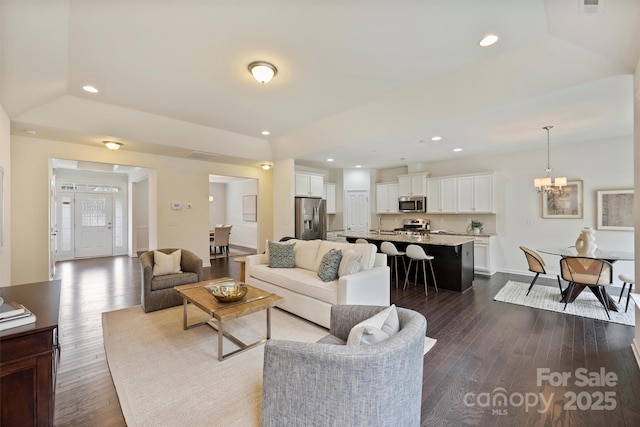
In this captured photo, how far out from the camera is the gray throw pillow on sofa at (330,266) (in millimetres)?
3361

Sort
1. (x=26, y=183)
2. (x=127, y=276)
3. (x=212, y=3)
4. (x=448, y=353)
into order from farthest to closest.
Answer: (x=127, y=276)
(x=26, y=183)
(x=448, y=353)
(x=212, y=3)

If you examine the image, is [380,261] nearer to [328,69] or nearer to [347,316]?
[347,316]

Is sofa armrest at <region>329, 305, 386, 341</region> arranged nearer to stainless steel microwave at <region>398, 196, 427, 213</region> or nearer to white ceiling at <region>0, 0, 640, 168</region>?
white ceiling at <region>0, 0, 640, 168</region>

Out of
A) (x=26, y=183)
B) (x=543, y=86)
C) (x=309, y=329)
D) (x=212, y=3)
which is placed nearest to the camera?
(x=212, y=3)

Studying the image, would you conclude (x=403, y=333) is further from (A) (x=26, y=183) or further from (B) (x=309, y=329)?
(A) (x=26, y=183)

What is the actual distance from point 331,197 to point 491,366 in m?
6.29

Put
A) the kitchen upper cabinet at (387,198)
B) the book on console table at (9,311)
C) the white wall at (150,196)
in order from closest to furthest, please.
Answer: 1. the book on console table at (9,311)
2. the white wall at (150,196)
3. the kitchen upper cabinet at (387,198)

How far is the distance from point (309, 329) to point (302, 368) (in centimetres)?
189

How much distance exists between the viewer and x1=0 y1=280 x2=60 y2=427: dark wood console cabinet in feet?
4.25

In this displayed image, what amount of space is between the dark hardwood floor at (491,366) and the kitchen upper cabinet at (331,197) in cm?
452

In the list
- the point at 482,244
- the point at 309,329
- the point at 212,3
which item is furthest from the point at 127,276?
the point at 482,244

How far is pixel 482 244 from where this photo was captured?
5824 mm

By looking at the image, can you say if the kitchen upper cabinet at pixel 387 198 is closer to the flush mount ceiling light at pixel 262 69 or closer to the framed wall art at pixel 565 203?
the framed wall art at pixel 565 203

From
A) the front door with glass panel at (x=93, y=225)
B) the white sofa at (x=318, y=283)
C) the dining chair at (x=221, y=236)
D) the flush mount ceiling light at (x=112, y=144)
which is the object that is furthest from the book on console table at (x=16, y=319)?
the front door with glass panel at (x=93, y=225)
